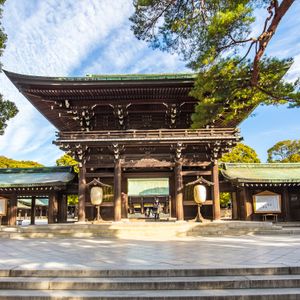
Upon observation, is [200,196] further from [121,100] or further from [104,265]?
[104,265]

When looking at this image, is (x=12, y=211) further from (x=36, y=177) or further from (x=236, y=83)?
(x=236, y=83)

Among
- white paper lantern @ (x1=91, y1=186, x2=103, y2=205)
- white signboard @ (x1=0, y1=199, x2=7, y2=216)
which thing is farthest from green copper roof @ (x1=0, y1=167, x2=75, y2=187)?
white paper lantern @ (x1=91, y1=186, x2=103, y2=205)

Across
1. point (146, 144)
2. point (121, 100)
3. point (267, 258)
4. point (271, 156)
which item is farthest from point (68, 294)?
point (271, 156)

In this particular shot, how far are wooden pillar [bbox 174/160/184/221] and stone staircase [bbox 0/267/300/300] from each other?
9.93 meters

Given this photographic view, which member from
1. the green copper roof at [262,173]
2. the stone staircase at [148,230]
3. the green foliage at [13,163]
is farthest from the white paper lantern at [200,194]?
the green foliage at [13,163]

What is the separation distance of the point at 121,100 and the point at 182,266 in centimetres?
1206

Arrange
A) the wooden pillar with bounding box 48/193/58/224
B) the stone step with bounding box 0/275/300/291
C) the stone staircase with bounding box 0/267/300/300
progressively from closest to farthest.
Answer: the stone staircase with bounding box 0/267/300/300 → the stone step with bounding box 0/275/300/291 → the wooden pillar with bounding box 48/193/58/224

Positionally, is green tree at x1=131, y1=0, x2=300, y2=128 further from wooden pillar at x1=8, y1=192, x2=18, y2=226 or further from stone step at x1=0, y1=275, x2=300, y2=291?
wooden pillar at x1=8, y1=192, x2=18, y2=226

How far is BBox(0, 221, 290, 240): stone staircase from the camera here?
51.0 ft

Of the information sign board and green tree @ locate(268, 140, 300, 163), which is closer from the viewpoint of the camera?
the information sign board

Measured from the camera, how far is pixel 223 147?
58.5ft

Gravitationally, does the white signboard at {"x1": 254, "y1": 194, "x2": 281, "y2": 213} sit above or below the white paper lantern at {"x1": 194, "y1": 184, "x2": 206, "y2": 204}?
below

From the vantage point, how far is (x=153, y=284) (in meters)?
6.55

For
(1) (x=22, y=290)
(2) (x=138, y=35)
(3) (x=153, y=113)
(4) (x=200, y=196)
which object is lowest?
(1) (x=22, y=290)
